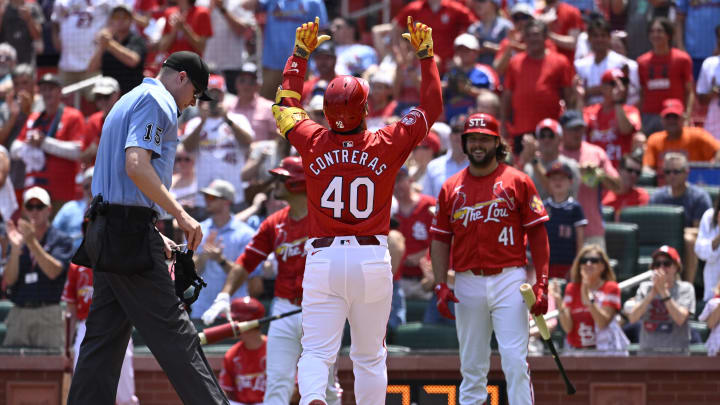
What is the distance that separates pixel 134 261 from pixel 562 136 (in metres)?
6.26

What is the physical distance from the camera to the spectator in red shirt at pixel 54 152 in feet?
38.2

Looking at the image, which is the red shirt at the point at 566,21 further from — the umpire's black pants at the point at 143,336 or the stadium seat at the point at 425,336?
the umpire's black pants at the point at 143,336

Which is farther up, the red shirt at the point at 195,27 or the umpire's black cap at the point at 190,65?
the red shirt at the point at 195,27

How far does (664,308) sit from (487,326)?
6.92 feet

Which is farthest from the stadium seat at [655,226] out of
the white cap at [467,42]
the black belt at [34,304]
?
the black belt at [34,304]

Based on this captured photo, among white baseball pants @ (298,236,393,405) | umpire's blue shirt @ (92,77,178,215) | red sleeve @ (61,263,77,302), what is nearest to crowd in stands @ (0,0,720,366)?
red sleeve @ (61,263,77,302)

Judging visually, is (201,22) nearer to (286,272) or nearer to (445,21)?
(445,21)

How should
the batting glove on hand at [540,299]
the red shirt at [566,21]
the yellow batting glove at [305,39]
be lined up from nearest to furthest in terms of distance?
the yellow batting glove at [305,39], the batting glove on hand at [540,299], the red shirt at [566,21]

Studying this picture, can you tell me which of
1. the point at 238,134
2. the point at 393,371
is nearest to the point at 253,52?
the point at 238,134

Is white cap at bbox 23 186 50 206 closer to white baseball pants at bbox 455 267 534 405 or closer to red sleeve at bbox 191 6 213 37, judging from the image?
red sleeve at bbox 191 6 213 37

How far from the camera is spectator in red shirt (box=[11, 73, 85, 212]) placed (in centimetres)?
1165

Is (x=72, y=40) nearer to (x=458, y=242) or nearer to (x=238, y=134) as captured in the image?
(x=238, y=134)

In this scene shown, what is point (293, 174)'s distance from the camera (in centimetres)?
771

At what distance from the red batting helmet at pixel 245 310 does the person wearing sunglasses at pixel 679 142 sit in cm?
493
